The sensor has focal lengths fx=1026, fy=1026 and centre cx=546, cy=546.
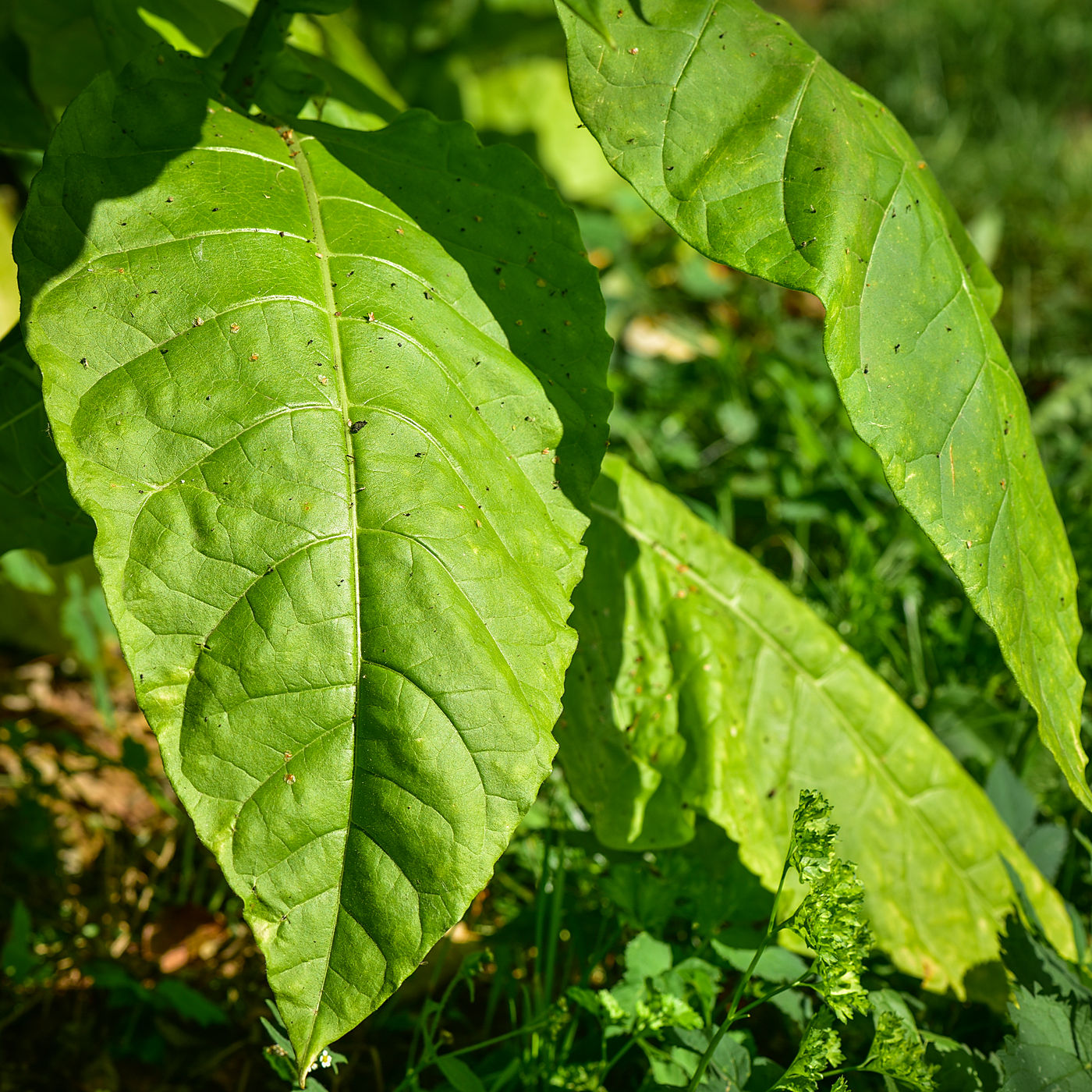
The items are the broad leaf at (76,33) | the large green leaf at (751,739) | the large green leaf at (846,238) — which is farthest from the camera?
the broad leaf at (76,33)

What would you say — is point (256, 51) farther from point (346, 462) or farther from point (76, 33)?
point (346, 462)

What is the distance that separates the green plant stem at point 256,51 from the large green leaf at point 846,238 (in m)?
0.47

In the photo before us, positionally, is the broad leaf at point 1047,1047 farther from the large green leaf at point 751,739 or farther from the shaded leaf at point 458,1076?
the shaded leaf at point 458,1076

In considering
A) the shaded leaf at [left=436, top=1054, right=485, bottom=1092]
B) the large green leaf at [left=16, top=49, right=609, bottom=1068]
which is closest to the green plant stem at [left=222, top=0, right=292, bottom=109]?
the large green leaf at [left=16, top=49, right=609, bottom=1068]

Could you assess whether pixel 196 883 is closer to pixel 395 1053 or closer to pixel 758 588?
pixel 395 1053

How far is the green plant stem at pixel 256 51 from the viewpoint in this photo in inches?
51.8

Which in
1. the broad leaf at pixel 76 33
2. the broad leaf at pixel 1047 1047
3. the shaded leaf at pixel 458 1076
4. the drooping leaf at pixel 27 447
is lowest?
the shaded leaf at pixel 458 1076

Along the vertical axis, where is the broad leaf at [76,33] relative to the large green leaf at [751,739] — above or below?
above

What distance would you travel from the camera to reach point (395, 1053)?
148 cm

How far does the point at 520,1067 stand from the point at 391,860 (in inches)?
21.2

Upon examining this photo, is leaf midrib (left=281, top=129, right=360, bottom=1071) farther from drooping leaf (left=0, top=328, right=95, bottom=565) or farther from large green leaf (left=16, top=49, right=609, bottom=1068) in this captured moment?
drooping leaf (left=0, top=328, right=95, bottom=565)

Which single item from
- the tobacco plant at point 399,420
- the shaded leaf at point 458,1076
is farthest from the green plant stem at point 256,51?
the shaded leaf at point 458,1076

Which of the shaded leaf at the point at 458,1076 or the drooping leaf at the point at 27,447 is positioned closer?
the shaded leaf at the point at 458,1076

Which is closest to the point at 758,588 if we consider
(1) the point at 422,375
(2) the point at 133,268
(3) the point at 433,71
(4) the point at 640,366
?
(1) the point at 422,375
